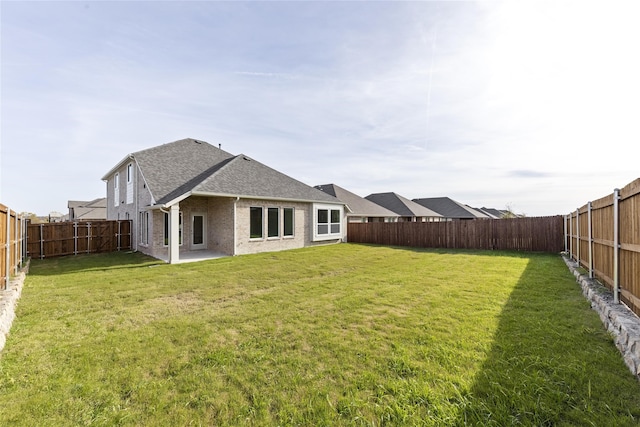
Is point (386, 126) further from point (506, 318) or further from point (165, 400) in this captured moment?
point (165, 400)

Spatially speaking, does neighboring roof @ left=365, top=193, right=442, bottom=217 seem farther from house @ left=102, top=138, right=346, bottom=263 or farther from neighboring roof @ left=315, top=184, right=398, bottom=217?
house @ left=102, top=138, right=346, bottom=263

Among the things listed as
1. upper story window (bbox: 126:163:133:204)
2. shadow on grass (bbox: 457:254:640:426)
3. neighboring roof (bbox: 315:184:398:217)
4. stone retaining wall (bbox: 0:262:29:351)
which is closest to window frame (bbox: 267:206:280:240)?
upper story window (bbox: 126:163:133:204)

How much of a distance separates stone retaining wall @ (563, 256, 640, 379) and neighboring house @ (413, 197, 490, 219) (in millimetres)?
29814

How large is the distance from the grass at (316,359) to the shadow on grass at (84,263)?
3.36 m

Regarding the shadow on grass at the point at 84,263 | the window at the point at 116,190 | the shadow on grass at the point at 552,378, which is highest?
the window at the point at 116,190

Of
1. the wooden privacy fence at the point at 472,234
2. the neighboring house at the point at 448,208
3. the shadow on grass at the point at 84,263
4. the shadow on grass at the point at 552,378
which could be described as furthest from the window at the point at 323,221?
the neighboring house at the point at 448,208

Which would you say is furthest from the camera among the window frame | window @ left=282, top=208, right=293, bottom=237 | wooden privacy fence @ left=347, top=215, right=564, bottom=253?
window @ left=282, top=208, right=293, bottom=237

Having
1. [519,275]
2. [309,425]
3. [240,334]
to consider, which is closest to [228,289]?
[240,334]

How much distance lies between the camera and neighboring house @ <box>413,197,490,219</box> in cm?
3306

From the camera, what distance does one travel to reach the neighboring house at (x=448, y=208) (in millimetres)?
33062

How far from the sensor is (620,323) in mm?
3490

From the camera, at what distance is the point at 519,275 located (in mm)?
8062

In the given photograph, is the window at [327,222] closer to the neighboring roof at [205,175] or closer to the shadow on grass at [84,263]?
the neighboring roof at [205,175]

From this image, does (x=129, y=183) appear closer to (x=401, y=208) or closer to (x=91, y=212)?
(x=401, y=208)
